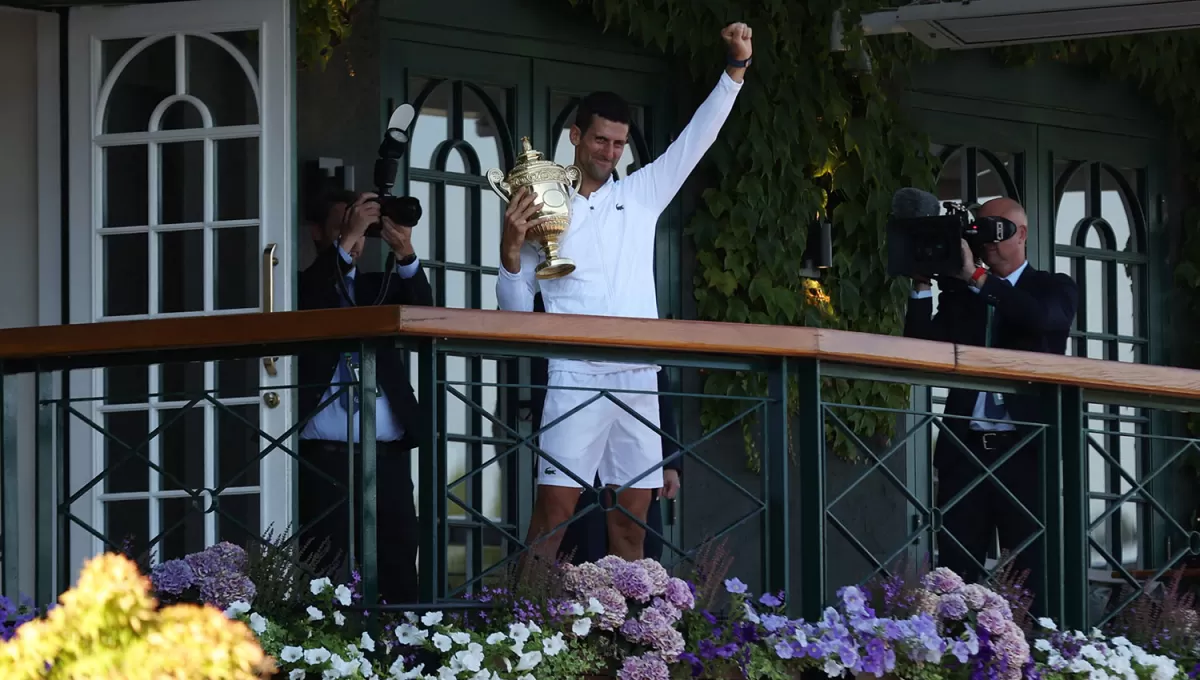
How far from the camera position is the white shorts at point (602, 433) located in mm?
4930

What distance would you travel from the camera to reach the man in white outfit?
4.94 metres

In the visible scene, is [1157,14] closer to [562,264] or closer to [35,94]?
[562,264]

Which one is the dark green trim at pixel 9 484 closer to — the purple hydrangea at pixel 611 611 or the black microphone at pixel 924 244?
the purple hydrangea at pixel 611 611

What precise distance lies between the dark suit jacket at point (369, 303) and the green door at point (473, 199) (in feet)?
3.37

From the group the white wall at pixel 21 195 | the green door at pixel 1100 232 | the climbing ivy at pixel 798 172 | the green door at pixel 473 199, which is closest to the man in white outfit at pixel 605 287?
the green door at pixel 473 199

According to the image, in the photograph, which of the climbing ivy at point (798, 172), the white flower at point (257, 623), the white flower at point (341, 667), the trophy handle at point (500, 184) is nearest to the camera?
Answer: the white flower at point (341, 667)

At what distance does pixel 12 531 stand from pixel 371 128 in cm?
239

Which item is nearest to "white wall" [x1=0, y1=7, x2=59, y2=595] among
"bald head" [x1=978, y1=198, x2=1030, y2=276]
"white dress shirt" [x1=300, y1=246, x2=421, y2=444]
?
"white dress shirt" [x1=300, y1=246, x2=421, y2=444]

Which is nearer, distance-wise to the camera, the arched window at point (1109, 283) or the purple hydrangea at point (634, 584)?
the purple hydrangea at point (634, 584)

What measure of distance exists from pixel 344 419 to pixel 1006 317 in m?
1.95

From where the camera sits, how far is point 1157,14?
21.3 feet

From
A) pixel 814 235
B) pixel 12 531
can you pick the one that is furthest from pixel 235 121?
pixel 814 235

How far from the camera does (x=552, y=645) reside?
157 inches

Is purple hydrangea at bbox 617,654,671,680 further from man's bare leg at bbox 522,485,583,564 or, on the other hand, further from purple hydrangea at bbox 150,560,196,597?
purple hydrangea at bbox 150,560,196,597
